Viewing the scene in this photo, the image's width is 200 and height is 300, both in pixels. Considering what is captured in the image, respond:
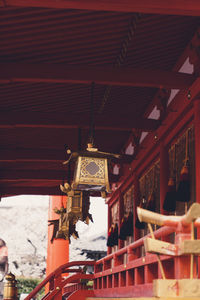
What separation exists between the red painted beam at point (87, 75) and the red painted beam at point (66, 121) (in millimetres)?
1367

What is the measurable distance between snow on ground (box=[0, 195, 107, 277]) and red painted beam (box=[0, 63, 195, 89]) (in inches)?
1068

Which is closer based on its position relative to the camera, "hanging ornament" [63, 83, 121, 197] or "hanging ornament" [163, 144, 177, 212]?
"hanging ornament" [163, 144, 177, 212]

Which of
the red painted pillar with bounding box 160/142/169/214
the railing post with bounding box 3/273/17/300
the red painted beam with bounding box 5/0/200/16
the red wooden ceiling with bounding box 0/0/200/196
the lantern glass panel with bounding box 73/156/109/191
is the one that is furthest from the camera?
the railing post with bounding box 3/273/17/300

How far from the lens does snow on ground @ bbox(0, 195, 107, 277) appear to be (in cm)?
3278

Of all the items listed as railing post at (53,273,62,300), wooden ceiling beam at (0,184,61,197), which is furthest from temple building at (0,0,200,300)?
wooden ceiling beam at (0,184,61,197)

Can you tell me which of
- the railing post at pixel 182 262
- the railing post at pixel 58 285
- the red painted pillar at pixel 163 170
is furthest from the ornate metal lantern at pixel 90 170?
the railing post at pixel 58 285

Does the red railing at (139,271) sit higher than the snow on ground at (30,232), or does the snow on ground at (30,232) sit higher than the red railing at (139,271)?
the snow on ground at (30,232)

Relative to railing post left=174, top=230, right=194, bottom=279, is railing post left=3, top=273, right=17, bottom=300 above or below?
below

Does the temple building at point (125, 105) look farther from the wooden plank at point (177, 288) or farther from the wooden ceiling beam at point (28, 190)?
the wooden ceiling beam at point (28, 190)

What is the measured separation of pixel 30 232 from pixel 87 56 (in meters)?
34.2

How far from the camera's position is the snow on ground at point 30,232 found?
32.8m

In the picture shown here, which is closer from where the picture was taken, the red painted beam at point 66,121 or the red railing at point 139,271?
the red railing at point 139,271

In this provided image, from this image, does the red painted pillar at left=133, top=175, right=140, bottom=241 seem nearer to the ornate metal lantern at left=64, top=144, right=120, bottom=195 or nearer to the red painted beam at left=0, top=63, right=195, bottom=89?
the ornate metal lantern at left=64, top=144, right=120, bottom=195

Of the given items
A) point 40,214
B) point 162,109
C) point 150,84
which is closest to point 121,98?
point 162,109
